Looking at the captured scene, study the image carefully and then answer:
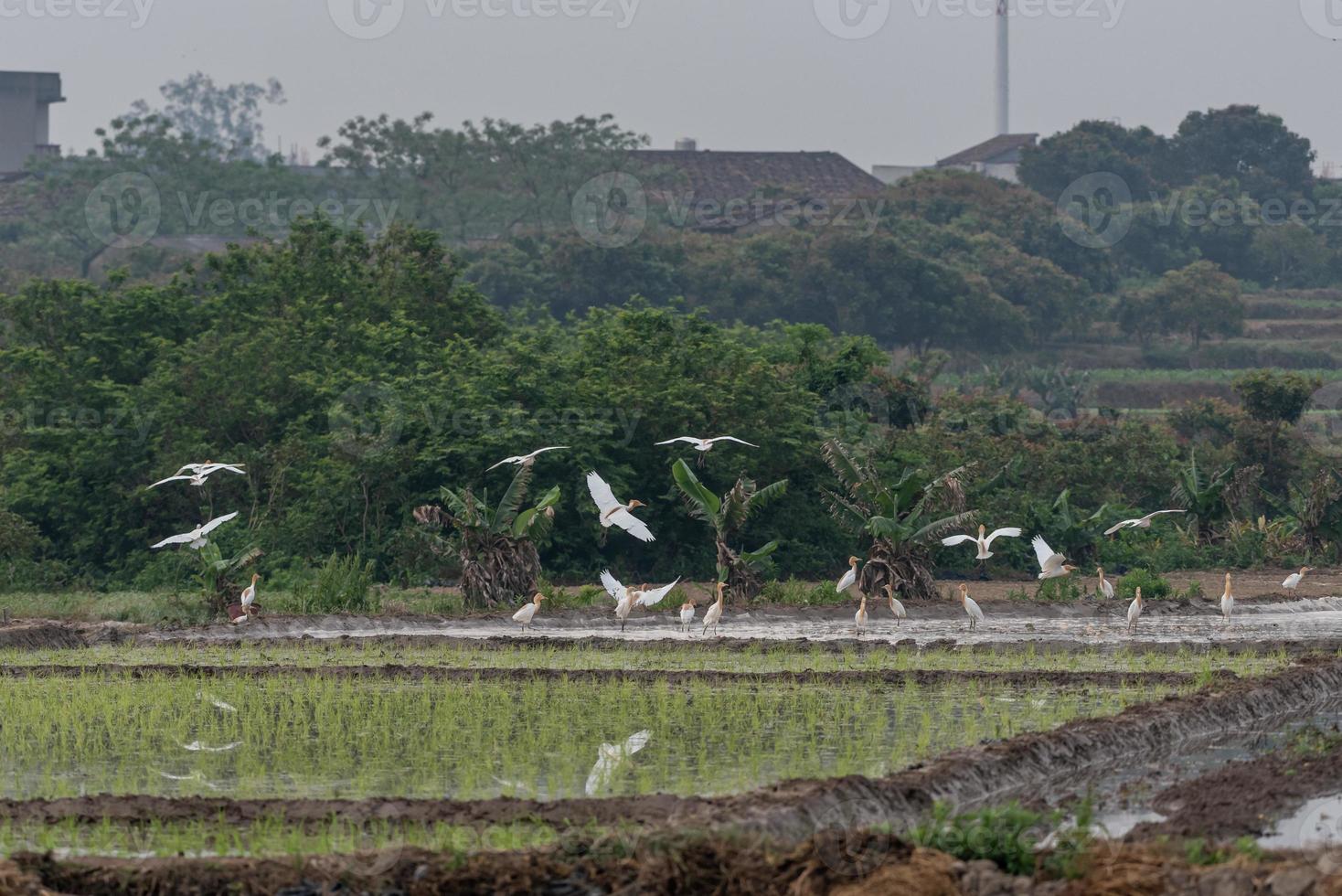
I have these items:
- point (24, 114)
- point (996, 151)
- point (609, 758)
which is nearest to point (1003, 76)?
point (996, 151)

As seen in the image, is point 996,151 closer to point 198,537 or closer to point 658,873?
point 198,537

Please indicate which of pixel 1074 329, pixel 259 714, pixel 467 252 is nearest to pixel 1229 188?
pixel 1074 329

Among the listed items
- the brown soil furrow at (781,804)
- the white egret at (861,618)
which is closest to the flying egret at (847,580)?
the white egret at (861,618)

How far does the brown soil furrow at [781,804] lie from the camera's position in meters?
7.73

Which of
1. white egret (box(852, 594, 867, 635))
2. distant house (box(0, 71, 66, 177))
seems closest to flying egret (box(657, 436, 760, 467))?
white egret (box(852, 594, 867, 635))

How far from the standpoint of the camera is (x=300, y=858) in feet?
22.5

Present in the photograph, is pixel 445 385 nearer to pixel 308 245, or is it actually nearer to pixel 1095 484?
pixel 308 245

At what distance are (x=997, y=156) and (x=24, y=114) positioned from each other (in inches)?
1597

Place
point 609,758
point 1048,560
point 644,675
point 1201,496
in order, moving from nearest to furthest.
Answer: point 609,758 → point 644,675 → point 1048,560 → point 1201,496

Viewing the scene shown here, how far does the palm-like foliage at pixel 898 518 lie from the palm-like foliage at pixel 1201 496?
4.90 meters

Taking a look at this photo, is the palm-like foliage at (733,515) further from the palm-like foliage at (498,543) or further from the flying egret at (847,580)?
the palm-like foliage at (498,543)

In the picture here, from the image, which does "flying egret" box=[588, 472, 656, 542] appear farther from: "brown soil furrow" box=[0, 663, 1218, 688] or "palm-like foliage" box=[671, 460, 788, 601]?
"brown soil furrow" box=[0, 663, 1218, 688]

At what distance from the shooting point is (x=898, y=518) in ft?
64.8

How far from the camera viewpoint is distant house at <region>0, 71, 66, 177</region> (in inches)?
2795
